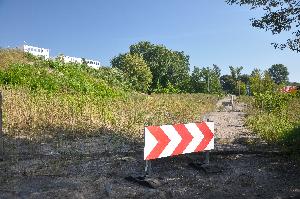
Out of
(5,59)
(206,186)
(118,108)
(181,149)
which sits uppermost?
(5,59)

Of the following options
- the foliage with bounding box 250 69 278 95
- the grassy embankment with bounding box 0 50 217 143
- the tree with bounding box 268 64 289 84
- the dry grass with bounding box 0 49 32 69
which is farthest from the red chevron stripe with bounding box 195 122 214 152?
the tree with bounding box 268 64 289 84

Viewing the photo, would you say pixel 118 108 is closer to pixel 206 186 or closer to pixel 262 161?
pixel 262 161

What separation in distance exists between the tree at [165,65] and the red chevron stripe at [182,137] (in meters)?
66.9

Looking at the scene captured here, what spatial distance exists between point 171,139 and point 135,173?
109cm

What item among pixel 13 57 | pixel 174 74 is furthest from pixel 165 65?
pixel 13 57

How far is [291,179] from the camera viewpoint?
27.3 feet

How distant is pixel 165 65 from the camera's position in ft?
281

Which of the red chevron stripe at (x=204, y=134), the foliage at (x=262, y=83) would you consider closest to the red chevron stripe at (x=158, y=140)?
the red chevron stripe at (x=204, y=134)

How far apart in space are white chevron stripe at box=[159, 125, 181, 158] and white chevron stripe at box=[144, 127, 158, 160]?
34cm

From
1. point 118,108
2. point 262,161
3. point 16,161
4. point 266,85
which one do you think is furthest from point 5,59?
point 266,85

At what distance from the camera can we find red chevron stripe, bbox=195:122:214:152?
886cm

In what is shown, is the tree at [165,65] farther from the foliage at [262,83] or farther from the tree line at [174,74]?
the foliage at [262,83]

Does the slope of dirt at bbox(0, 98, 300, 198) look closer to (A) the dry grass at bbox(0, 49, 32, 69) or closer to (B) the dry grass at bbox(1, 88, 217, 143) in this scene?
(B) the dry grass at bbox(1, 88, 217, 143)

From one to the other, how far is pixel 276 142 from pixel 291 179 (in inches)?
151
